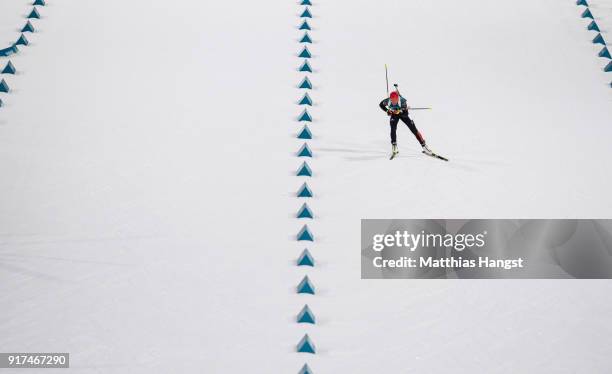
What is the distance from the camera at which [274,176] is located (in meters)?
8.56

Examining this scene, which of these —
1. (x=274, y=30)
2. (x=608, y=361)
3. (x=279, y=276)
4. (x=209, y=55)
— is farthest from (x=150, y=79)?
(x=608, y=361)

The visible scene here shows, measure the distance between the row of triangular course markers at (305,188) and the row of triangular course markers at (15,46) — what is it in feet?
7.30

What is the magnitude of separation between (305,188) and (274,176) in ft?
1.04

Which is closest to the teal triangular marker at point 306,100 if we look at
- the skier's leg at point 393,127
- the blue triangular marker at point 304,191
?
the skier's leg at point 393,127

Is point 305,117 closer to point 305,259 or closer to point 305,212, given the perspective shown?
point 305,212

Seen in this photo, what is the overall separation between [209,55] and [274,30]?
0.72 m

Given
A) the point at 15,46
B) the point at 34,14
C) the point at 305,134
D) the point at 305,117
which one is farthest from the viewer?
the point at 34,14

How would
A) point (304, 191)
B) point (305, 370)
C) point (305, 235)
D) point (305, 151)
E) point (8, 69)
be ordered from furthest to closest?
point (8, 69)
point (305, 151)
point (304, 191)
point (305, 235)
point (305, 370)

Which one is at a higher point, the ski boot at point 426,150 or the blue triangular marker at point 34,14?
the blue triangular marker at point 34,14

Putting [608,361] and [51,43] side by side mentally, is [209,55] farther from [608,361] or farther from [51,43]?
[608,361]

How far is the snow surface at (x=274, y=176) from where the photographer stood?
285 inches

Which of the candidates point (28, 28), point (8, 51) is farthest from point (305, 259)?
point (28, 28)
